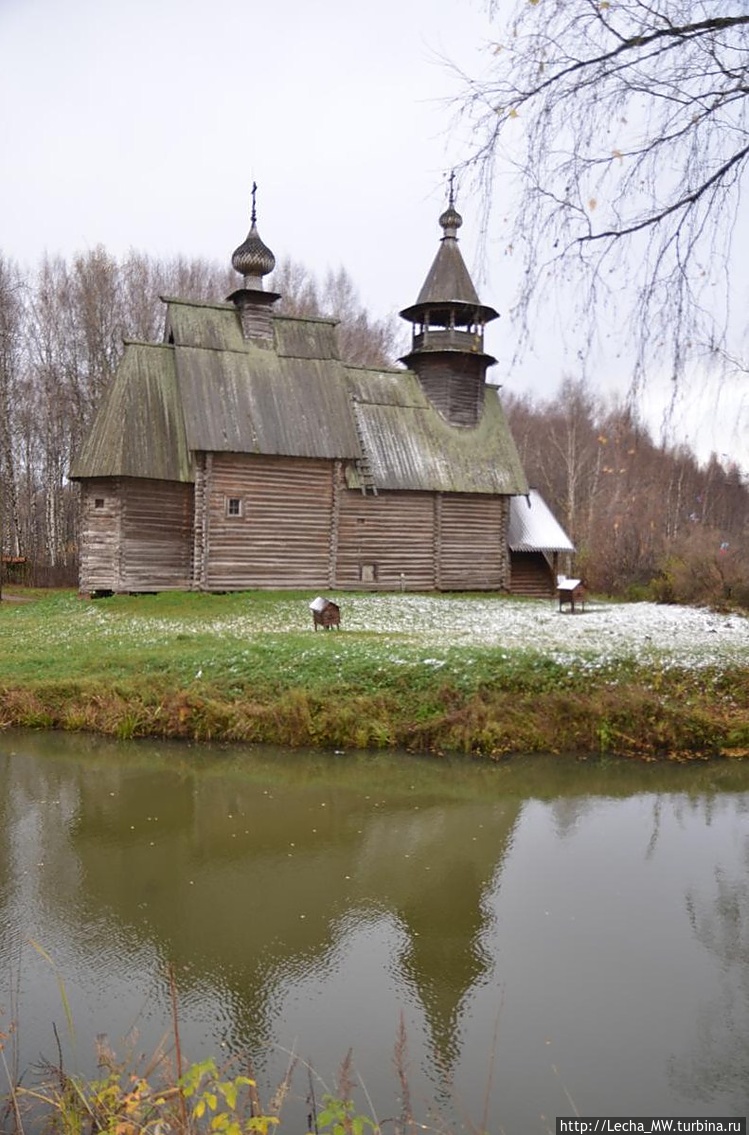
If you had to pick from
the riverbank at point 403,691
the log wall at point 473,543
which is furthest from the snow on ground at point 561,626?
the log wall at point 473,543

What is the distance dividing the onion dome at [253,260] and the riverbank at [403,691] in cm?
1356

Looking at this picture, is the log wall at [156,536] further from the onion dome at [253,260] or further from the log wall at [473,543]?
the log wall at [473,543]

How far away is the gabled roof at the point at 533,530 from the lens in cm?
2892

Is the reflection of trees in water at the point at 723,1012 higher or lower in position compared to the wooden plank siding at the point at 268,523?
lower

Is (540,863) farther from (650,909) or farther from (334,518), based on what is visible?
(334,518)

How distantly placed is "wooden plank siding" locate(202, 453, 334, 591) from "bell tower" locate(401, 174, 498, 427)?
5.38 metres

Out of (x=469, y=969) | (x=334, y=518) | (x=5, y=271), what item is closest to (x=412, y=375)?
(x=334, y=518)

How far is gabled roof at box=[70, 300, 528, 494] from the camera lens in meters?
23.9

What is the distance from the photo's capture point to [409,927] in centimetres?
687

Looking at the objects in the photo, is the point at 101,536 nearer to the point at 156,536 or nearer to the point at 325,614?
the point at 156,536

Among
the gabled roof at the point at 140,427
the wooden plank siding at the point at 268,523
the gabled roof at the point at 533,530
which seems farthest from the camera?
the gabled roof at the point at 533,530

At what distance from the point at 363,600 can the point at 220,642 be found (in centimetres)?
796

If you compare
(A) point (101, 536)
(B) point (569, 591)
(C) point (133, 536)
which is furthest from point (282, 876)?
(A) point (101, 536)

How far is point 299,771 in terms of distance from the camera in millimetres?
11500
